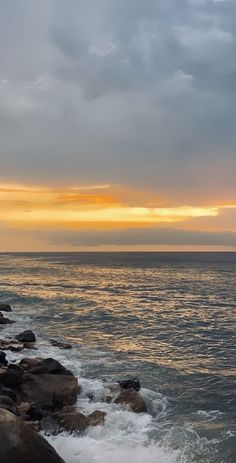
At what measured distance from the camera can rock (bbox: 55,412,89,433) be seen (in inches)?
618

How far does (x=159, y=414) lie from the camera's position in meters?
18.0

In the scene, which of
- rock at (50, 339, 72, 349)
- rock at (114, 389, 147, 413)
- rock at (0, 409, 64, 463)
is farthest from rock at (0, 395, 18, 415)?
rock at (50, 339, 72, 349)

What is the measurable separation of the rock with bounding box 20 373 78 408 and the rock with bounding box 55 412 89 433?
7.23 ft

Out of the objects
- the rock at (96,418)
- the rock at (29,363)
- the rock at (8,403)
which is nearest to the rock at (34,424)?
the rock at (8,403)

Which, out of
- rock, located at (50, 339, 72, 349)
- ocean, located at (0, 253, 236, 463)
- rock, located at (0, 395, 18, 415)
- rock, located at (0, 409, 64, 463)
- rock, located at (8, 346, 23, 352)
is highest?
rock, located at (0, 409, 64, 463)

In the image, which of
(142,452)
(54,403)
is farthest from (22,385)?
(142,452)

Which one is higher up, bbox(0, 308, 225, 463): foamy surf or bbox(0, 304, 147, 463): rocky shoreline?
bbox(0, 304, 147, 463): rocky shoreline

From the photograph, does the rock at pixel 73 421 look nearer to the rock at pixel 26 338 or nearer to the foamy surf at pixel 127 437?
the foamy surf at pixel 127 437

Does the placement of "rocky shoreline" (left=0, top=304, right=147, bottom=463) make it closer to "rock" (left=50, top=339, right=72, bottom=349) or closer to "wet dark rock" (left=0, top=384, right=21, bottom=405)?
"wet dark rock" (left=0, top=384, right=21, bottom=405)

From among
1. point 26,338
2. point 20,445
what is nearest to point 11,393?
point 20,445

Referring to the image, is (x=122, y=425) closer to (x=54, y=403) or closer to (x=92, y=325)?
(x=54, y=403)

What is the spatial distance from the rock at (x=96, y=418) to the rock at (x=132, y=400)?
5.45 feet

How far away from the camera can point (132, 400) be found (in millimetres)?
18562

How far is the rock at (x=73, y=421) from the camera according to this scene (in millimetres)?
15695
